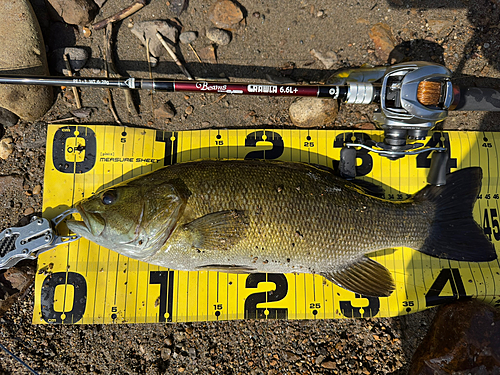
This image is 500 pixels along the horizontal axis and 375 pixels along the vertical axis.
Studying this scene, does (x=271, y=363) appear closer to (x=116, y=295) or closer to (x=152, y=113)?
(x=116, y=295)

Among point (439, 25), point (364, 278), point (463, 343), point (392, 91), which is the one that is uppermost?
point (439, 25)

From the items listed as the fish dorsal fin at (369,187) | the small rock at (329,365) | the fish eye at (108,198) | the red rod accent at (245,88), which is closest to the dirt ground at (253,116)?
the small rock at (329,365)

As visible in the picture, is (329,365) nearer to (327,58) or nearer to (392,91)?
(392,91)

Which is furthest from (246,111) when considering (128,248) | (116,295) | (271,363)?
(271,363)

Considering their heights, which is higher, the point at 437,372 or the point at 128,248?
the point at 128,248

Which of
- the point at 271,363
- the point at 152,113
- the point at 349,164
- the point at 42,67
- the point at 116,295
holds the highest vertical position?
the point at 42,67

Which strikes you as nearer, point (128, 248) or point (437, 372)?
point (128, 248)

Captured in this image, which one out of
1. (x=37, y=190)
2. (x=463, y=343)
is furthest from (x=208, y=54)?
(x=463, y=343)

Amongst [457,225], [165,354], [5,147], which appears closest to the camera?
[457,225]
